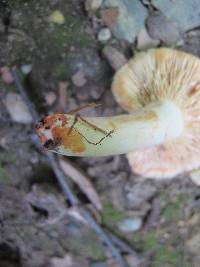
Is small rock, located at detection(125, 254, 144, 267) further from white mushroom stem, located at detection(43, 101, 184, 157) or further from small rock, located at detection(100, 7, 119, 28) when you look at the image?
small rock, located at detection(100, 7, 119, 28)

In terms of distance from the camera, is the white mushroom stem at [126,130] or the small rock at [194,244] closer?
the white mushroom stem at [126,130]

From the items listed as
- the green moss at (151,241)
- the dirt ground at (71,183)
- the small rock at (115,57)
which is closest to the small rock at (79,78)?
the dirt ground at (71,183)

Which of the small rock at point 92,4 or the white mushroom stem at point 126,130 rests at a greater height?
the small rock at point 92,4

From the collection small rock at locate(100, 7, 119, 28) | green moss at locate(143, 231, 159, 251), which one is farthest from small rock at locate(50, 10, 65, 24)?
green moss at locate(143, 231, 159, 251)

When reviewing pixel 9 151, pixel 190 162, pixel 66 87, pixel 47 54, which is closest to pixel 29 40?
pixel 47 54

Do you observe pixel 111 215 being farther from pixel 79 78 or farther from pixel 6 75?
pixel 6 75

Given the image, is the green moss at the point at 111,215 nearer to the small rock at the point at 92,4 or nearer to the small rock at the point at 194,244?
the small rock at the point at 194,244

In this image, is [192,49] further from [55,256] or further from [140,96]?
[55,256]
